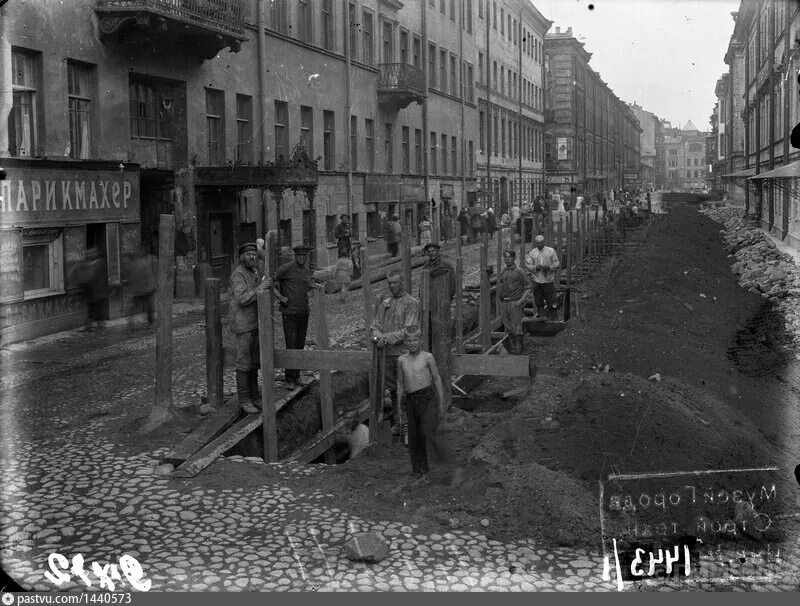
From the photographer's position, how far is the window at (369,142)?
28.4 metres

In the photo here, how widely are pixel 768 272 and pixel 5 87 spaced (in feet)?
67.6

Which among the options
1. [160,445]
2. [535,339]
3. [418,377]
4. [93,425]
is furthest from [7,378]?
[535,339]

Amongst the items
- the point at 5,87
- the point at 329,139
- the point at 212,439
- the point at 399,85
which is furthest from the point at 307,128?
the point at 212,439

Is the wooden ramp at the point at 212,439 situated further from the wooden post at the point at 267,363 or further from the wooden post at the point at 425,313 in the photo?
the wooden post at the point at 425,313

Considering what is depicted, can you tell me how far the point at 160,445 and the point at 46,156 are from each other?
8.85 metres

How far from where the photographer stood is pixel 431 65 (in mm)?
29969

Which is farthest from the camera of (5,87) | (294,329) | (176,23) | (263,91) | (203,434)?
(263,91)

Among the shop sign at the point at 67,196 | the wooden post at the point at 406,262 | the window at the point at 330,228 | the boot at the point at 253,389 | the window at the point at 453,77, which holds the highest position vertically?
the window at the point at 453,77

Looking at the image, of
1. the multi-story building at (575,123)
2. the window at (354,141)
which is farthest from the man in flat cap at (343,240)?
the multi-story building at (575,123)

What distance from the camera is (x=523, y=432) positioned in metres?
8.74

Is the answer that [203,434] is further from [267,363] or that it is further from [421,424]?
[421,424]

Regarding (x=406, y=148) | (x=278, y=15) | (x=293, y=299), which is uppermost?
(x=278, y=15)

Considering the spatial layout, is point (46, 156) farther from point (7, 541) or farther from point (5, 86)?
point (7, 541)

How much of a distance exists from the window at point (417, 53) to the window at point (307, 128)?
474cm
